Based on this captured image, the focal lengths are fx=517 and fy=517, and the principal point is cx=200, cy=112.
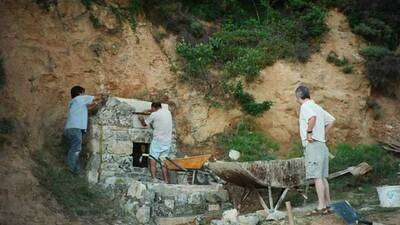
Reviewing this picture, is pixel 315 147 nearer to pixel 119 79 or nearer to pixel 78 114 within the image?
pixel 78 114

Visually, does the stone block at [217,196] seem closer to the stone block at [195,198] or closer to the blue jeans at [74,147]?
the stone block at [195,198]

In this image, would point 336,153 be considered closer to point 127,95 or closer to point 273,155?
point 273,155

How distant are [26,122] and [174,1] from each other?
512 cm

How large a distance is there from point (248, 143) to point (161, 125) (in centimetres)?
242

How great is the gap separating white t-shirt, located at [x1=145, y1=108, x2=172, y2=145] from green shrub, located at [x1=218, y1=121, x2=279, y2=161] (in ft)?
6.42

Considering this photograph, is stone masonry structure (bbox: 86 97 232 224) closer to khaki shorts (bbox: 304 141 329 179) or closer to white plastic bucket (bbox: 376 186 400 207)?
khaki shorts (bbox: 304 141 329 179)

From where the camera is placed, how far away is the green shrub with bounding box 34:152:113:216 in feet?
27.8

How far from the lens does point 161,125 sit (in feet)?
32.1

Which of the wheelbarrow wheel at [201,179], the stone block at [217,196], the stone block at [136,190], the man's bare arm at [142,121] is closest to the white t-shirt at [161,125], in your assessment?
the man's bare arm at [142,121]

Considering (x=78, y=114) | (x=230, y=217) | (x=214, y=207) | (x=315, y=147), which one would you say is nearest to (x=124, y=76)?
(x=78, y=114)

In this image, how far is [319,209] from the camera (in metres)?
7.32

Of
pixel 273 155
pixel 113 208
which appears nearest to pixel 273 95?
pixel 273 155

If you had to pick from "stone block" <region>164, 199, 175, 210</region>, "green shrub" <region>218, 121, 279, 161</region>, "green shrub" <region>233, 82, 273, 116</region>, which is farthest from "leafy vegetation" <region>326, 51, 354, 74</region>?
"stone block" <region>164, 199, 175, 210</region>

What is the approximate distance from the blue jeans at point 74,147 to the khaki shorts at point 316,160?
4241 mm
